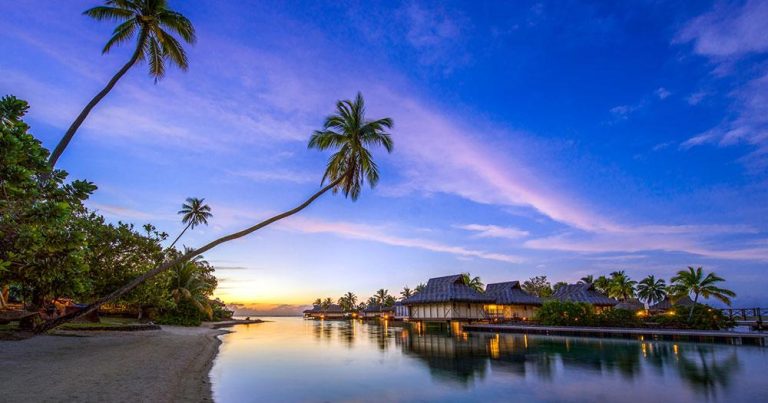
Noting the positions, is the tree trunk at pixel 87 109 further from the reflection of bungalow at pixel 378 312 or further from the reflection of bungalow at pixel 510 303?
the reflection of bungalow at pixel 378 312

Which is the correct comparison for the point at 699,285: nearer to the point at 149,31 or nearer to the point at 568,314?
the point at 568,314

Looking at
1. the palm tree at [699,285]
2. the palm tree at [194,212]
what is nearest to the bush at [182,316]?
the palm tree at [194,212]

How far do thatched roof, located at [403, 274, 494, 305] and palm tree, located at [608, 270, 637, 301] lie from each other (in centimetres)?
2534

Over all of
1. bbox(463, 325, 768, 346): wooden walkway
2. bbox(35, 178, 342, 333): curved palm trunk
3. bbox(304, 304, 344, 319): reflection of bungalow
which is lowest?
bbox(304, 304, 344, 319): reflection of bungalow

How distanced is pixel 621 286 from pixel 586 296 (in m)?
18.0

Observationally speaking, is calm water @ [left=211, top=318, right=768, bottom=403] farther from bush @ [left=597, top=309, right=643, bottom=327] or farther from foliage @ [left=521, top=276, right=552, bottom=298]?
foliage @ [left=521, top=276, right=552, bottom=298]

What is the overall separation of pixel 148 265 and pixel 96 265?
2.87 metres

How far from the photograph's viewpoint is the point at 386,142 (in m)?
20.0

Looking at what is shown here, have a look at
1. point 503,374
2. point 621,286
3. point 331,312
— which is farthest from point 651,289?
point 331,312

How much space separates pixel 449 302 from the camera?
133 ft

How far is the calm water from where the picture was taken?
11.7 meters

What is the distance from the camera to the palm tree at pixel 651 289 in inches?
2235

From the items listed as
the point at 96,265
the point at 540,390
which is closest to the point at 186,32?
the point at 96,265

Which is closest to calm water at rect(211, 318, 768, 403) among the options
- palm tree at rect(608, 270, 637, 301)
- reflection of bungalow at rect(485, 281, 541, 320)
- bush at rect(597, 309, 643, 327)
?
bush at rect(597, 309, 643, 327)
